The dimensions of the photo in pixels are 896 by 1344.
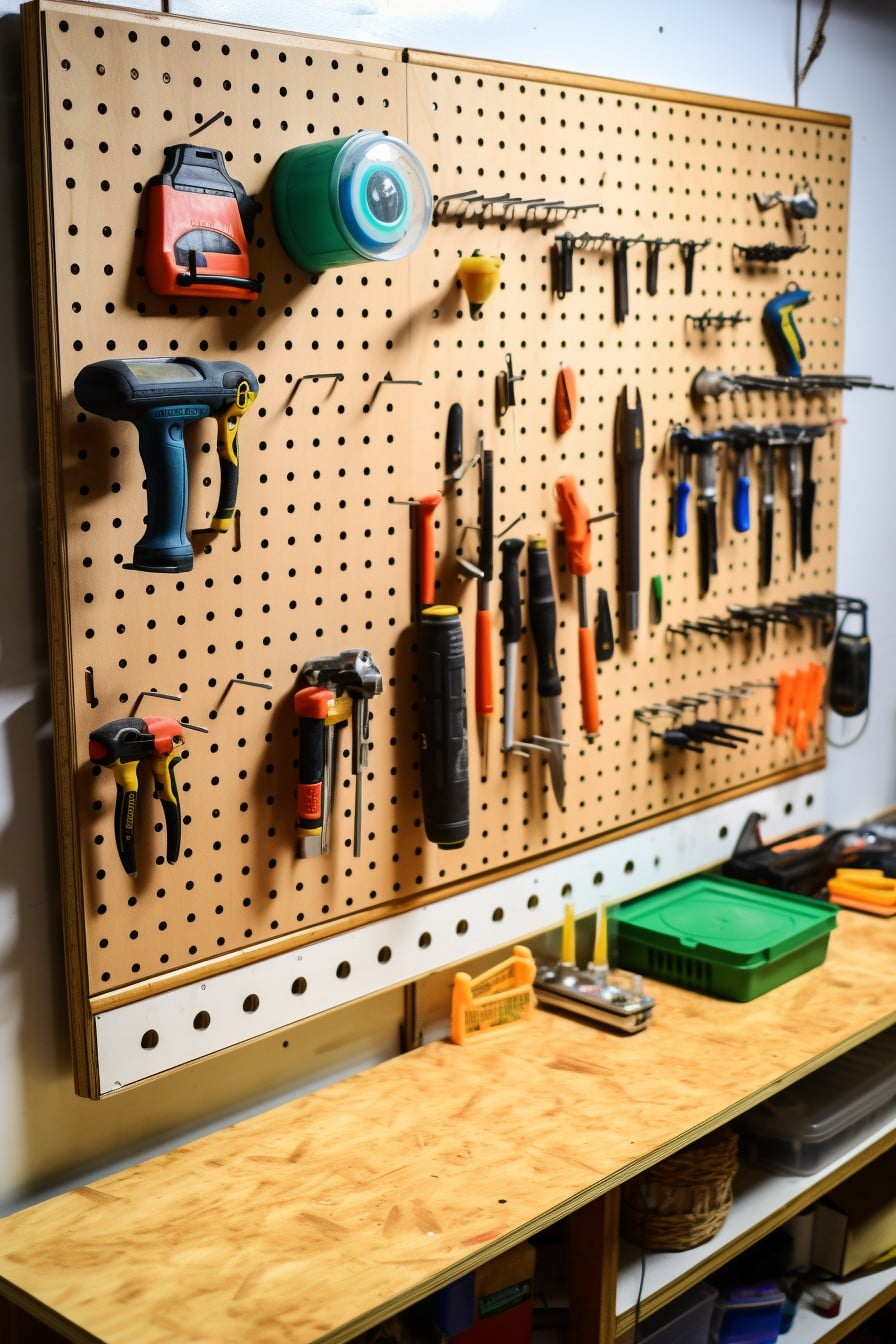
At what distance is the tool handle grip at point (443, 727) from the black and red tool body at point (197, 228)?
514mm

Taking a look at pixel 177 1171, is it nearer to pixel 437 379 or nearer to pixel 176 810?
pixel 176 810

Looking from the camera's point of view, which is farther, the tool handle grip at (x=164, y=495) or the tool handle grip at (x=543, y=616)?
the tool handle grip at (x=543, y=616)

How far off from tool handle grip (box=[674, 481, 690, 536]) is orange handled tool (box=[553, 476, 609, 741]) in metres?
0.25

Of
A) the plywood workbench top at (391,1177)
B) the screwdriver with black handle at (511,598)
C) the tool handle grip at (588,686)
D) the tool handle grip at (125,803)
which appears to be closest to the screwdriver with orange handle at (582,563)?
the tool handle grip at (588,686)

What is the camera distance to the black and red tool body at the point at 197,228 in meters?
1.51

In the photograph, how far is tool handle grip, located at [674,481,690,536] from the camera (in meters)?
2.33

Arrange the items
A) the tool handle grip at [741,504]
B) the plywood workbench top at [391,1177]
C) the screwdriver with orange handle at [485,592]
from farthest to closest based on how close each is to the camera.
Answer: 1. the tool handle grip at [741,504]
2. the screwdriver with orange handle at [485,592]
3. the plywood workbench top at [391,1177]

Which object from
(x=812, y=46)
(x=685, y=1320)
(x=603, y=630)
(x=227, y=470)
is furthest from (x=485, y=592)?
(x=812, y=46)

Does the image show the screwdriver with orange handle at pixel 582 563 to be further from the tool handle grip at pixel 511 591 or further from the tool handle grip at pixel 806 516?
the tool handle grip at pixel 806 516

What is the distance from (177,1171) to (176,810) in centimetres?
45

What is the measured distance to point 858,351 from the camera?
286 cm

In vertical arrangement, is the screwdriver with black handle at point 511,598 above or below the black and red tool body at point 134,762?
above

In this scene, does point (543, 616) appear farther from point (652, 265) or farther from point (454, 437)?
point (652, 265)

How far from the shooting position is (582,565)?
6.98ft
